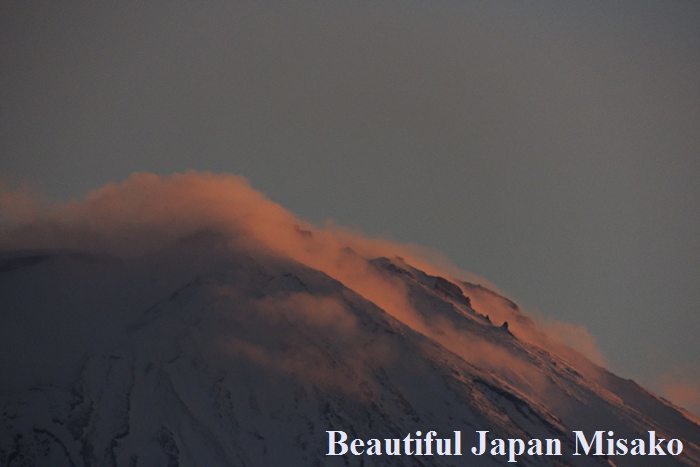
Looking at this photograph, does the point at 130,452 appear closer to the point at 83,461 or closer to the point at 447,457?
the point at 83,461

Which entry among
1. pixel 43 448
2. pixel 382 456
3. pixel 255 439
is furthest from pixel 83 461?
pixel 382 456

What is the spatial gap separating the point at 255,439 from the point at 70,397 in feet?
63.9

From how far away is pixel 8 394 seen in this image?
198250 mm

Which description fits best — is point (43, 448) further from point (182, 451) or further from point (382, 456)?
point (382, 456)

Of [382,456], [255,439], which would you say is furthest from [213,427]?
[382,456]

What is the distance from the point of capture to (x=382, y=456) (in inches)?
7781

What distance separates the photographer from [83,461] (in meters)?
189

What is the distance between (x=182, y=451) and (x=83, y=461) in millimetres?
9716

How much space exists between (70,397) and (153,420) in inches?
356

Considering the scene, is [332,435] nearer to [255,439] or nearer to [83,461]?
[255,439]

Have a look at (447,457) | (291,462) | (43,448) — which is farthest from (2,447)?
(447,457)

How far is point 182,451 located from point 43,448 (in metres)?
13.4

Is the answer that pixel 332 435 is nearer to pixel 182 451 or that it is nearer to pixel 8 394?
pixel 182 451

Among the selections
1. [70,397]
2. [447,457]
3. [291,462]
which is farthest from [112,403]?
[447,457]
